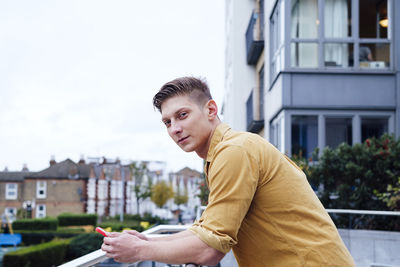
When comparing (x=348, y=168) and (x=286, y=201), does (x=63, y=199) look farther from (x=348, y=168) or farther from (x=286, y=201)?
(x=286, y=201)

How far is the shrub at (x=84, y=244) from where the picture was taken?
21.4 m

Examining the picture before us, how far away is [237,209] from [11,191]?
65.5 meters

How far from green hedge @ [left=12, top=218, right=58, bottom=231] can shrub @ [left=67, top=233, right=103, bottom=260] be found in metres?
12.8

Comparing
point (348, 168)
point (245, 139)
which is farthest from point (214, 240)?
point (348, 168)

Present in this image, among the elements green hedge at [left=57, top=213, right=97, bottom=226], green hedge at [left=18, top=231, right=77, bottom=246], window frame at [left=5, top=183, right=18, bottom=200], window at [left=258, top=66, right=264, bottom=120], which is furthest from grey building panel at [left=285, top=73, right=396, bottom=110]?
window frame at [left=5, top=183, right=18, bottom=200]

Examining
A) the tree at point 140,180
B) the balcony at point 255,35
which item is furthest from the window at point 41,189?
the balcony at point 255,35

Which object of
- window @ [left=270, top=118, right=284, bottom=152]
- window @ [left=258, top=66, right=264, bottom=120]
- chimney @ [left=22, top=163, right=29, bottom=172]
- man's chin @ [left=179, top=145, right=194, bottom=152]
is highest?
window @ [left=258, top=66, right=264, bottom=120]

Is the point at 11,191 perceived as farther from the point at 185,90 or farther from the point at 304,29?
the point at 185,90

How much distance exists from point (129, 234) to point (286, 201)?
522 millimetres

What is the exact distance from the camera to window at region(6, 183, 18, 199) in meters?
61.2

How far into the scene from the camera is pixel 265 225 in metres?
1.49

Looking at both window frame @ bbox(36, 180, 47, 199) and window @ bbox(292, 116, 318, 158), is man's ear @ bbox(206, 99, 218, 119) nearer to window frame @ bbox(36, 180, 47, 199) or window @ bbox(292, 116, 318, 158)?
window @ bbox(292, 116, 318, 158)

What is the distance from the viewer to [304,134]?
449 inches

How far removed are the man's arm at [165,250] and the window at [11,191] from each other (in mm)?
64949
